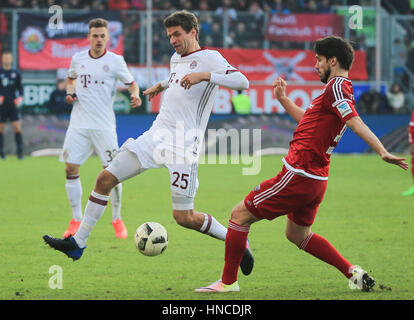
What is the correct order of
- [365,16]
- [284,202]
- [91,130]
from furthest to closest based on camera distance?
[365,16]
[91,130]
[284,202]

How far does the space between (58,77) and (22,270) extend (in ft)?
51.4

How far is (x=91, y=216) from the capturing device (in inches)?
281

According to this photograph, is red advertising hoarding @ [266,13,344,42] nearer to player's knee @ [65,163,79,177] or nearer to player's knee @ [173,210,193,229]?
player's knee @ [65,163,79,177]

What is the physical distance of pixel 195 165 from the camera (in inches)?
274

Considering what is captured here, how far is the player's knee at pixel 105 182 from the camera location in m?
6.99

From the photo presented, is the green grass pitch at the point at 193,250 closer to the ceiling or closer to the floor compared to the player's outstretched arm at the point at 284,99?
closer to the floor

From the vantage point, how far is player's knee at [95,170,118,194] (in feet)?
22.9

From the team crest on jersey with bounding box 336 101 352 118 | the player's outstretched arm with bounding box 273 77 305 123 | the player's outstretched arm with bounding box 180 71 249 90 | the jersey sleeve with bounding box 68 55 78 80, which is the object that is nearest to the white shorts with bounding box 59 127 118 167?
the jersey sleeve with bounding box 68 55 78 80

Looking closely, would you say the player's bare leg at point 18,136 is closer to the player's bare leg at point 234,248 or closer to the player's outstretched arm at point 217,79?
the player's outstretched arm at point 217,79

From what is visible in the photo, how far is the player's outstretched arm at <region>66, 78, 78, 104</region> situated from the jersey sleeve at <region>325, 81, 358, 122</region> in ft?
14.1

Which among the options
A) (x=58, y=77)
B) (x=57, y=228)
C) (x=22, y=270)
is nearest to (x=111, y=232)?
(x=57, y=228)

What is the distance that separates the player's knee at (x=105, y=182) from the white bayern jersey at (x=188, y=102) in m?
0.30

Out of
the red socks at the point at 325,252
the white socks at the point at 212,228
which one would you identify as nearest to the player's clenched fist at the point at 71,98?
the white socks at the point at 212,228
